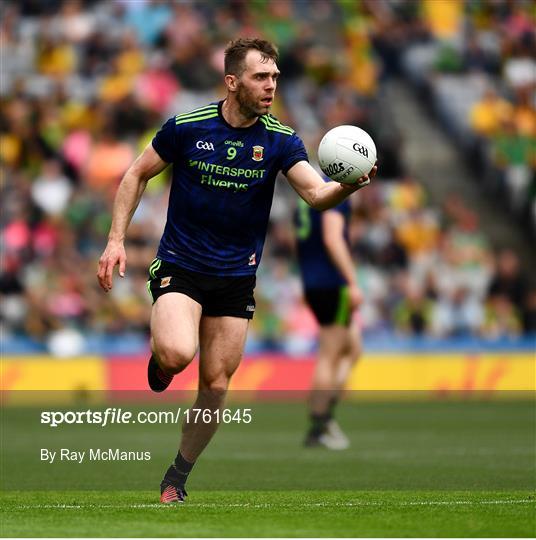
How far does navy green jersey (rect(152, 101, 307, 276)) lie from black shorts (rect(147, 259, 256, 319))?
5cm

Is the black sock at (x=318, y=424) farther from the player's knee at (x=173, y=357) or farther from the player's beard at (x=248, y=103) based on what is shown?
the player's beard at (x=248, y=103)

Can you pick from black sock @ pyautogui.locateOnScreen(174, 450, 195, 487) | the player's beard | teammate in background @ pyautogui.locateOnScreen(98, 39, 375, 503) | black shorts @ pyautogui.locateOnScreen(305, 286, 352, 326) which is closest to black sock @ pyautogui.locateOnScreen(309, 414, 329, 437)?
black shorts @ pyautogui.locateOnScreen(305, 286, 352, 326)

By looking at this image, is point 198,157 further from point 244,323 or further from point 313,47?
point 313,47

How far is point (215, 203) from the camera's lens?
30.1ft

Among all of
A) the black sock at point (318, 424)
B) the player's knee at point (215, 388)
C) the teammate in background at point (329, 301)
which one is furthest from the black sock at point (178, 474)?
the black sock at point (318, 424)

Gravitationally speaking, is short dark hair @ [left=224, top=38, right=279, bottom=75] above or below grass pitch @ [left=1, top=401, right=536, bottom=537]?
above

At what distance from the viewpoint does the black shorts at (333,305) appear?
14.3 metres

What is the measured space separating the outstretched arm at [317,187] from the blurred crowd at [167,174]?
36.2ft

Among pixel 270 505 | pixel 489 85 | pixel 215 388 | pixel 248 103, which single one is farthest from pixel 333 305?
pixel 489 85

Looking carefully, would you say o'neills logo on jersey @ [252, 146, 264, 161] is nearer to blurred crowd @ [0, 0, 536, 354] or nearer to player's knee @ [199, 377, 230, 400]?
player's knee @ [199, 377, 230, 400]

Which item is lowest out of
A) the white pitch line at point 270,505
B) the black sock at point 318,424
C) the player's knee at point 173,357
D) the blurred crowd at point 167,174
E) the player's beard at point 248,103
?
the white pitch line at point 270,505

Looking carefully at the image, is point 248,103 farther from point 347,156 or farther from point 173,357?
point 173,357

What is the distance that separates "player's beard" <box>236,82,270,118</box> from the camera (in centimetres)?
914

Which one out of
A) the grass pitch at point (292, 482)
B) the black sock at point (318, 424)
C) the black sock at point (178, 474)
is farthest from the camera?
the black sock at point (318, 424)
